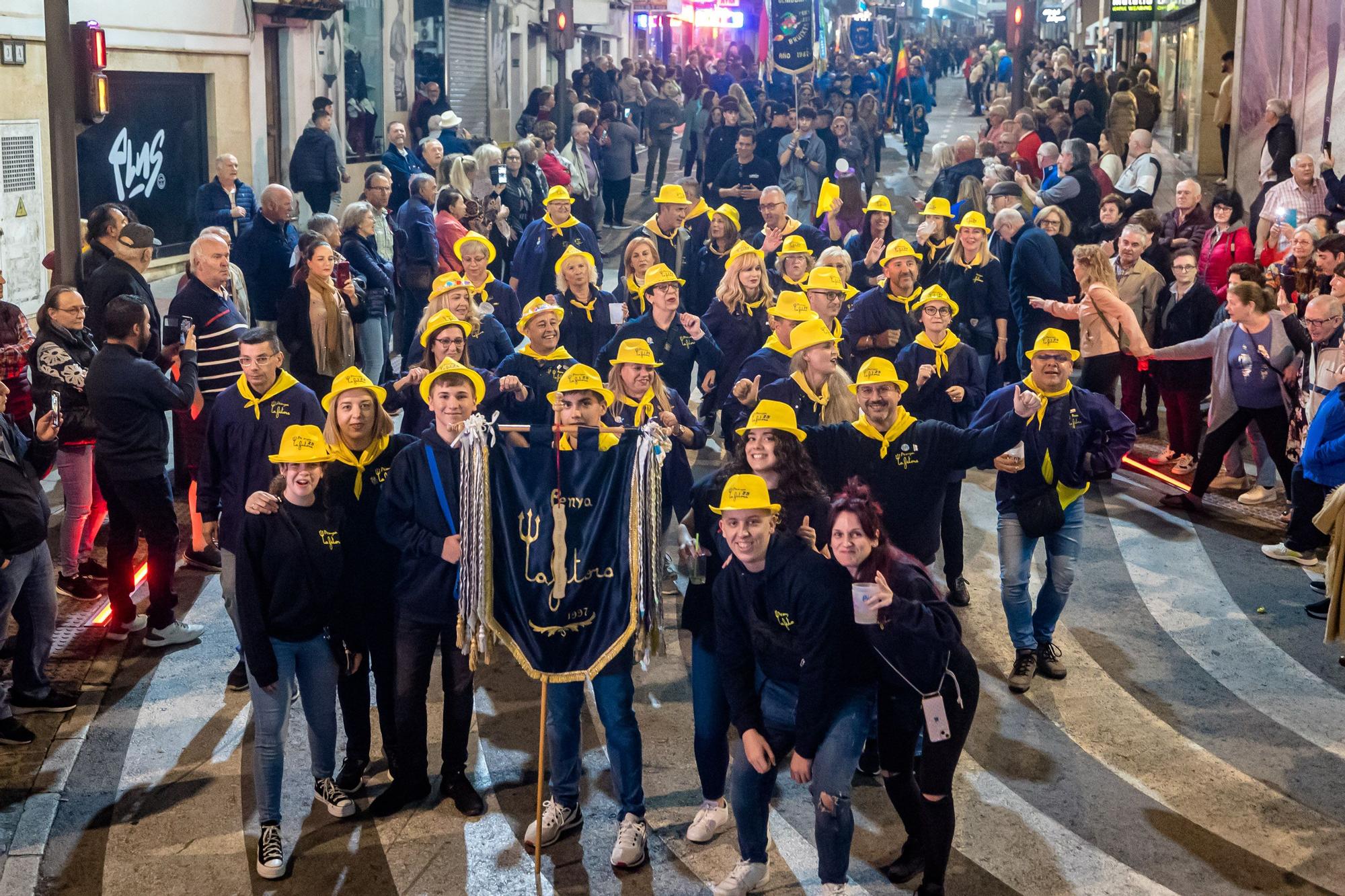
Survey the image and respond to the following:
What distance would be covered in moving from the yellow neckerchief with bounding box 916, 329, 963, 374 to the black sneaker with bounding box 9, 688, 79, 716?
5.24 metres

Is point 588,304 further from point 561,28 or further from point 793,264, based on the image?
point 561,28

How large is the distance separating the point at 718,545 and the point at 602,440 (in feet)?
2.23

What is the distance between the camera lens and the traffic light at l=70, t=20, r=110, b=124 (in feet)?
33.8

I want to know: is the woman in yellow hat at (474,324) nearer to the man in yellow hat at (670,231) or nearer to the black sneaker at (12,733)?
the man in yellow hat at (670,231)

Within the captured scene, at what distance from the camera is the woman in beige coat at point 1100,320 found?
35.3 ft

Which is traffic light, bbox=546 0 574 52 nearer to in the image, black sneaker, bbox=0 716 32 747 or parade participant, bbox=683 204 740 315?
parade participant, bbox=683 204 740 315

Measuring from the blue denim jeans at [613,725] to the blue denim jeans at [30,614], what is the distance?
2.89 meters

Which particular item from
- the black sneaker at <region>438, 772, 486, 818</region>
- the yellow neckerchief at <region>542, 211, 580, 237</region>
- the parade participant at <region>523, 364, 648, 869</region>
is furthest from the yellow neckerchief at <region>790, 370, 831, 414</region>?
the yellow neckerchief at <region>542, 211, 580, 237</region>

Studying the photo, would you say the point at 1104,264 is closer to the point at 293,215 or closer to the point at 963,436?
the point at 963,436

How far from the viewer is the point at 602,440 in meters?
Answer: 6.47

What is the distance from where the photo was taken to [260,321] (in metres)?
13.1

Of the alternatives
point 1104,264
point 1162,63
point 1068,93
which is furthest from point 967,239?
point 1162,63

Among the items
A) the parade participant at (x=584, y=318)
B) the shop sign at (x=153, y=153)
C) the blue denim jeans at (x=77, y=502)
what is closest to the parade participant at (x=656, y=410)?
the parade participant at (x=584, y=318)

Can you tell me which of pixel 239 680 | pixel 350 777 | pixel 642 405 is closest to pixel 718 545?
pixel 642 405
